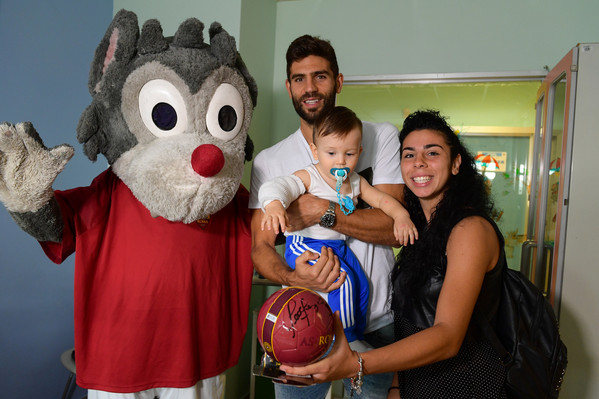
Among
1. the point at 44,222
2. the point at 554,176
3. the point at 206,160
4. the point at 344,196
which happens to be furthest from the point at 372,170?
the point at 554,176

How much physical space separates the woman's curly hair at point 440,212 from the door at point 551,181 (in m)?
1.25

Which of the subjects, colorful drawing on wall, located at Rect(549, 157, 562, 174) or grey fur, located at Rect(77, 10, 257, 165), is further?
colorful drawing on wall, located at Rect(549, 157, 562, 174)

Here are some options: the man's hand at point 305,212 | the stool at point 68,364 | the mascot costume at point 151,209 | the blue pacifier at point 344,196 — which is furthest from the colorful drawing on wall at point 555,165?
the stool at point 68,364

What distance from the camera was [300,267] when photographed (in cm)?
142

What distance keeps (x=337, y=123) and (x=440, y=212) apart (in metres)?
0.49

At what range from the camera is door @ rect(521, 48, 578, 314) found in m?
2.42

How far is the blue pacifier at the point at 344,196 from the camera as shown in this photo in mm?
1511

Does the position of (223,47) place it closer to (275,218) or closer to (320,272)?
(275,218)

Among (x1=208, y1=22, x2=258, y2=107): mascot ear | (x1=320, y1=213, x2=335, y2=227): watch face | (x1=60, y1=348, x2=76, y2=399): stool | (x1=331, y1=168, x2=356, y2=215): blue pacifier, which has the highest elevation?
(x1=208, y1=22, x2=258, y2=107): mascot ear

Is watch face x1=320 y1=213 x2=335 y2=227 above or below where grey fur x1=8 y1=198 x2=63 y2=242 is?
above

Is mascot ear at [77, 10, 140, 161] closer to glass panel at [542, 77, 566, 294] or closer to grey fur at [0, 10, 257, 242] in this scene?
grey fur at [0, 10, 257, 242]

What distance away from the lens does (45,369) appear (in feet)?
7.76

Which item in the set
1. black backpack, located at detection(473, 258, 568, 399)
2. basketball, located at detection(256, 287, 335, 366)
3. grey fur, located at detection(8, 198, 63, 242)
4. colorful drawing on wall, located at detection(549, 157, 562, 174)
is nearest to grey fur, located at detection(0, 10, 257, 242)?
grey fur, located at detection(8, 198, 63, 242)

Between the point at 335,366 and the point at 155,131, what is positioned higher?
Answer: the point at 155,131
